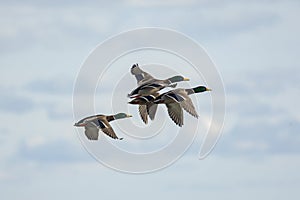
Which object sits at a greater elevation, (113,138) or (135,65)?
(135,65)

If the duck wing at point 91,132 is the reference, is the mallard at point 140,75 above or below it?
above

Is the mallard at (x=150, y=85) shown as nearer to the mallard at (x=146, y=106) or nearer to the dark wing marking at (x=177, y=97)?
the mallard at (x=146, y=106)

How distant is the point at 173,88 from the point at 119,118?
4227mm

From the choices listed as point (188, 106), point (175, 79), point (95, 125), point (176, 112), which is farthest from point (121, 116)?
point (188, 106)

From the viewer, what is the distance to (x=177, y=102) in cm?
9412

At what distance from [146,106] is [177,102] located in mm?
4450

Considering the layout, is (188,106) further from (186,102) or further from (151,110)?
(151,110)

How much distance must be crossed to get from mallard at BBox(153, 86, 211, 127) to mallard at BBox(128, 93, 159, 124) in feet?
1.73

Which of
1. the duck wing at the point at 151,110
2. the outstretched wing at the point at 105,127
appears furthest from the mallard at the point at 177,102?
the duck wing at the point at 151,110

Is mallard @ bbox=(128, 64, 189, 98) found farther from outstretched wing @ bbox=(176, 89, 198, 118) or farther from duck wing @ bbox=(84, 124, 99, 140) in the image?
duck wing @ bbox=(84, 124, 99, 140)

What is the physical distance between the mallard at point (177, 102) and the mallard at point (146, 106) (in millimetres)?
527

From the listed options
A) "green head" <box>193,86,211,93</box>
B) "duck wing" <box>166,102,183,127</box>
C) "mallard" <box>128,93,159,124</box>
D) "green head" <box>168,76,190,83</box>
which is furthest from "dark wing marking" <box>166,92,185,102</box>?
"green head" <box>193,86,211,93</box>

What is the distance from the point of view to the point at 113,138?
93.6 meters

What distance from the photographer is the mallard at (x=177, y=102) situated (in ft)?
306
